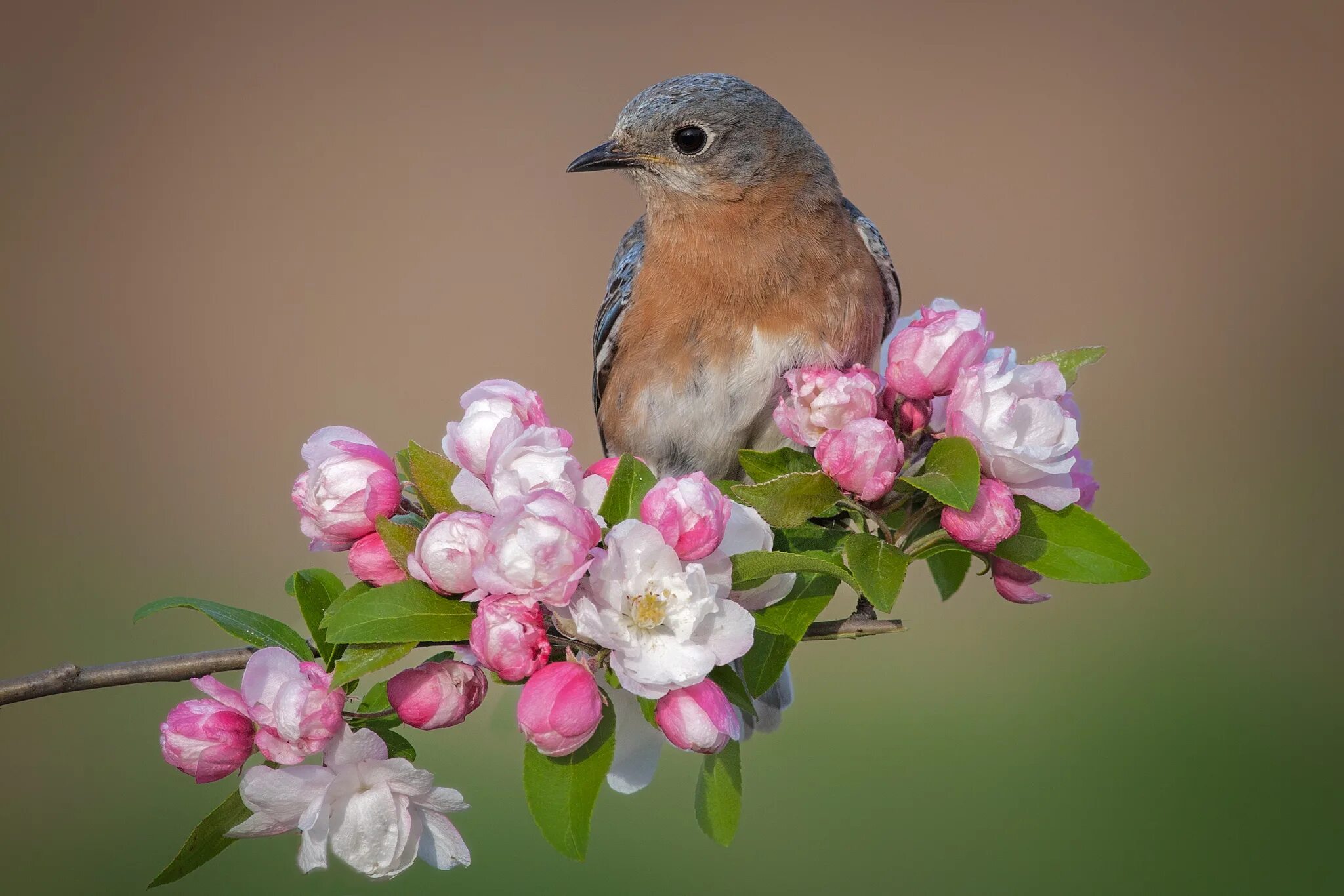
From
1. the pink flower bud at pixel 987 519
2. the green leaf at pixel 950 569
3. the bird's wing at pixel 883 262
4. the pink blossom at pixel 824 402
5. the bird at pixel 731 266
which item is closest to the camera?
the pink flower bud at pixel 987 519

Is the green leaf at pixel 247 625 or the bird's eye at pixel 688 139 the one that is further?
the bird's eye at pixel 688 139

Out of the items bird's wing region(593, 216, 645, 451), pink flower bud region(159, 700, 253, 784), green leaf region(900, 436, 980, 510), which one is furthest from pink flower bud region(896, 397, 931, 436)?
bird's wing region(593, 216, 645, 451)

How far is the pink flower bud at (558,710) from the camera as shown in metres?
1.18

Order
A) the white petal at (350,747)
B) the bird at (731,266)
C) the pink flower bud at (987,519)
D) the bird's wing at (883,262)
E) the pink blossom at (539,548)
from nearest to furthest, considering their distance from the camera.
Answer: the pink blossom at (539,548), the white petal at (350,747), the pink flower bud at (987,519), the bird at (731,266), the bird's wing at (883,262)

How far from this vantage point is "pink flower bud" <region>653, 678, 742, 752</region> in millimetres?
1206

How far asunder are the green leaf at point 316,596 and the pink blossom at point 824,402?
0.61 meters

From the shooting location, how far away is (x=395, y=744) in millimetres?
1392

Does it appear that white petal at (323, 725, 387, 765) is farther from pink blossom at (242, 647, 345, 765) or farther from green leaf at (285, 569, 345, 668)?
green leaf at (285, 569, 345, 668)

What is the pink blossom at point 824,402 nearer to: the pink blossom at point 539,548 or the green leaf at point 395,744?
the pink blossom at point 539,548

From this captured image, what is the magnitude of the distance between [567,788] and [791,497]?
1.44 feet

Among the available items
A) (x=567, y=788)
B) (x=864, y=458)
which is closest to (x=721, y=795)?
(x=567, y=788)

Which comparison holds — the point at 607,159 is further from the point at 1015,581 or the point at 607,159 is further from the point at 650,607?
the point at 650,607

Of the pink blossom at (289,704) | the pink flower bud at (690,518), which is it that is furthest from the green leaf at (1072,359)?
the pink blossom at (289,704)

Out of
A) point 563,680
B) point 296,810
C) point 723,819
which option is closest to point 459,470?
point 563,680
